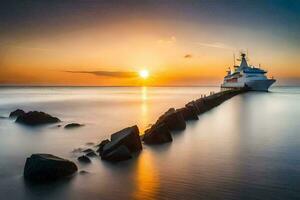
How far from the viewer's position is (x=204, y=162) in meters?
14.1

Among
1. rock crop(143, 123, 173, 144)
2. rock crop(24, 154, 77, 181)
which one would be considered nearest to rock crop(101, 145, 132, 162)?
rock crop(24, 154, 77, 181)

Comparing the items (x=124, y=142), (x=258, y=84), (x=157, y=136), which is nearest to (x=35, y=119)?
(x=157, y=136)

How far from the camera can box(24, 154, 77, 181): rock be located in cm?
1103

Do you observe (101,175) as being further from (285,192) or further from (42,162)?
(285,192)

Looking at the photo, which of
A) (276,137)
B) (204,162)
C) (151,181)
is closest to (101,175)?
(151,181)

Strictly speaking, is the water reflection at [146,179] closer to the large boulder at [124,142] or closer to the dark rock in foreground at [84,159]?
the large boulder at [124,142]

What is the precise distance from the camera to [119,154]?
561 inches

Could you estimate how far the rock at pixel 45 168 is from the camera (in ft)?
36.2

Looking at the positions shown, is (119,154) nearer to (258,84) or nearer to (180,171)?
(180,171)

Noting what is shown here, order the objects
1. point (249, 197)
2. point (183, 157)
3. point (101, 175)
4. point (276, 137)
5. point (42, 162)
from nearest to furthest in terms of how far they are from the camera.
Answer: point (249, 197), point (42, 162), point (101, 175), point (183, 157), point (276, 137)

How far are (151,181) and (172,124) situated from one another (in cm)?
1384

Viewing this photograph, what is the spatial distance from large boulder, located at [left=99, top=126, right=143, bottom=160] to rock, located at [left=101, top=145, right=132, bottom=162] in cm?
9

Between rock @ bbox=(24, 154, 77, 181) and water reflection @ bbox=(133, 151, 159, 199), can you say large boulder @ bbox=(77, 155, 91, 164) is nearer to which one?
rock @ bbox=(24, 154, 77, 181)

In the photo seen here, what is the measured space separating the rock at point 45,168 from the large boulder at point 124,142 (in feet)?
9.88
